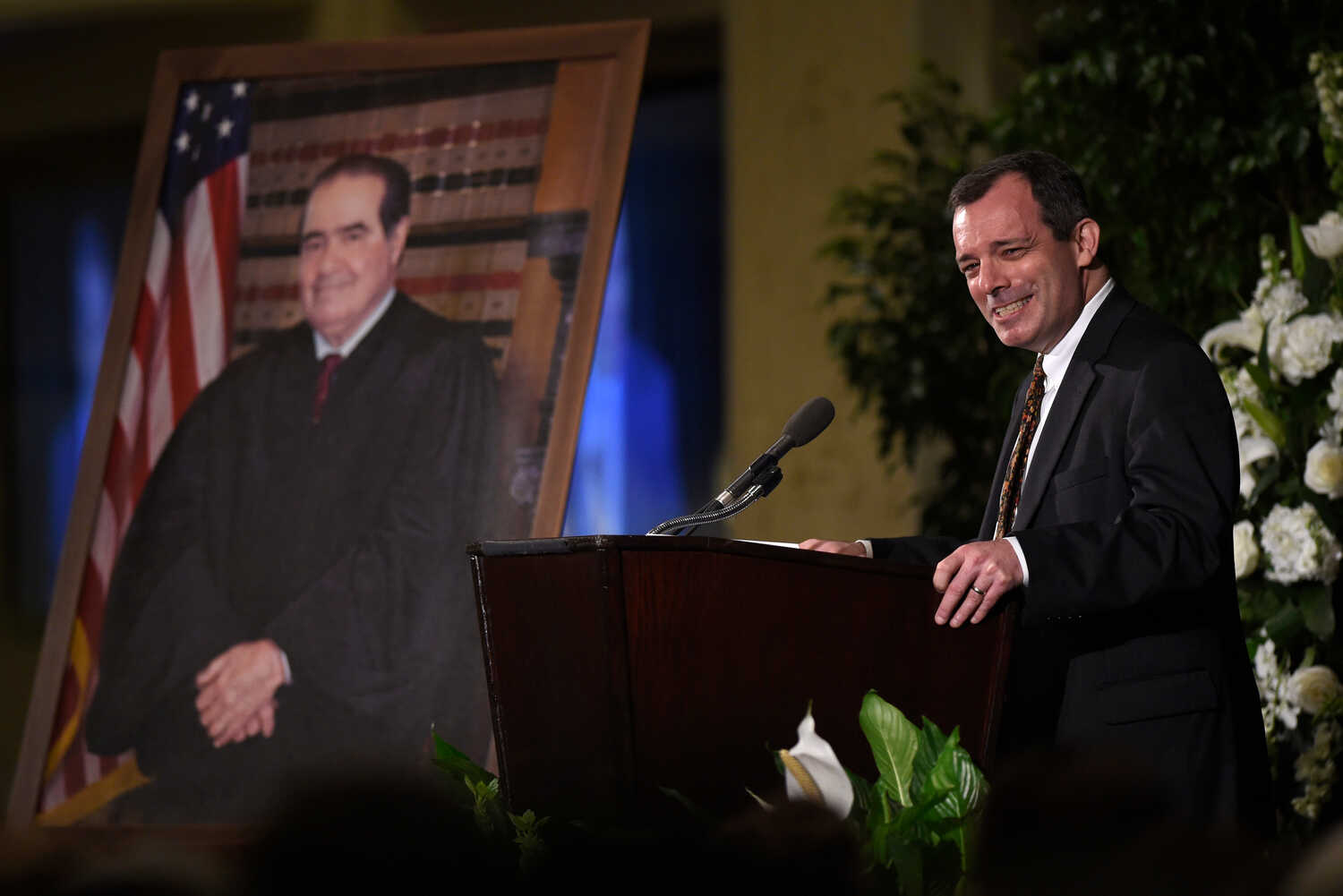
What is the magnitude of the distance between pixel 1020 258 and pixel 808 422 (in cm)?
33

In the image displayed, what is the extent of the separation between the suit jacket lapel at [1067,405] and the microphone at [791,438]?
264mm

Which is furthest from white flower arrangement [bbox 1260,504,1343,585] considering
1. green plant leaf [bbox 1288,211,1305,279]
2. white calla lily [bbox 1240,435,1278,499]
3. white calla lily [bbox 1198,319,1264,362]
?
green plant leaf [bbox 1288,211,1305,279]

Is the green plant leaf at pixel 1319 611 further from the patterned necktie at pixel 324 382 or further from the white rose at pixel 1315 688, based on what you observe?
the patterned necktie at pixel 324 382

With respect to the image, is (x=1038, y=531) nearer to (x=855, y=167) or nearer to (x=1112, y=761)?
(x=1112, y=761)

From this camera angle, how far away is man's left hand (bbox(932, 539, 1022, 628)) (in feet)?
4.79

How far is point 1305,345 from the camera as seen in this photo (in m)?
2.72

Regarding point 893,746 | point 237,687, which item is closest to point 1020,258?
point 893,746

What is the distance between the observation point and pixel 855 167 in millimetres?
5641

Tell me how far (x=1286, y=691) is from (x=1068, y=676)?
1.15 meters

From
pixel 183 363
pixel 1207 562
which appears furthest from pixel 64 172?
pixel 1207 562

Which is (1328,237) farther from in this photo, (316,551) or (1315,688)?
(316,551)

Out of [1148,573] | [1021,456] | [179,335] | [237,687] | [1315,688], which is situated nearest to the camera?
[1148,573]

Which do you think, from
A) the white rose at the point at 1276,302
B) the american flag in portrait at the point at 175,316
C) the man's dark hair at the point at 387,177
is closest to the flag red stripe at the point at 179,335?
the american flag in portrait at the point at 175,316

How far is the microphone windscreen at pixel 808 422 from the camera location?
5.85ft
